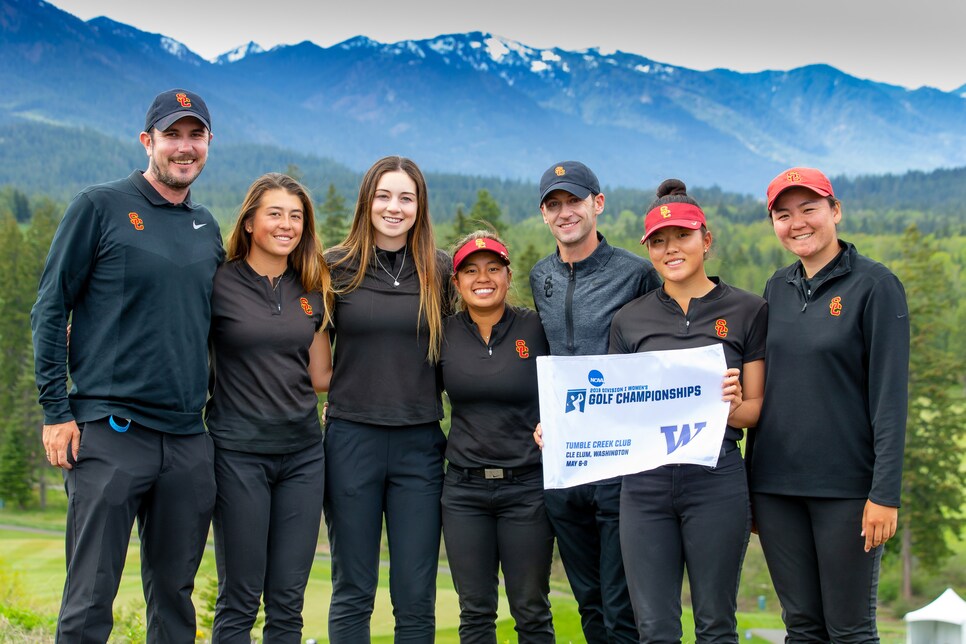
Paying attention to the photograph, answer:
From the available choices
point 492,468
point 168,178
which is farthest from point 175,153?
point 492,468

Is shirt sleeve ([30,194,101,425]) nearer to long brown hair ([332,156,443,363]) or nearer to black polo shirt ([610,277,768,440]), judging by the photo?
long brown hair ([332,156,443,363])

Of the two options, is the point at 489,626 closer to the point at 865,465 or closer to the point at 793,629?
the point at 793,629

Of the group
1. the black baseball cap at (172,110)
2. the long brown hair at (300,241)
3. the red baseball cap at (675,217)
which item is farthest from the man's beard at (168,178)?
the red baseball cap at (675,217)

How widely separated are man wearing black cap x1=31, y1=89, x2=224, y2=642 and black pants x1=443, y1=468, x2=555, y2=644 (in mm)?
1607

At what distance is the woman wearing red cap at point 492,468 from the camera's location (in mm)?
6086

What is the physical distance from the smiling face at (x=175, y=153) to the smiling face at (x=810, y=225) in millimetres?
3619

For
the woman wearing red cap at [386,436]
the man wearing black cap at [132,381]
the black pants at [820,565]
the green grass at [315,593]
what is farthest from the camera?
the green grass at [315,593]

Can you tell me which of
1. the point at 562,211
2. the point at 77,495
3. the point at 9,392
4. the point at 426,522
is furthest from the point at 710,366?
the point at 9,392

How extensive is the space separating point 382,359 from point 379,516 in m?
1.08

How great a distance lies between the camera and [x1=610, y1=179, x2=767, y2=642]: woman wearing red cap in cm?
531

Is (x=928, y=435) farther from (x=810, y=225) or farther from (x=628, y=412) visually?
(x=628, y=412)

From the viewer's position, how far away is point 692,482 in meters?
5.37

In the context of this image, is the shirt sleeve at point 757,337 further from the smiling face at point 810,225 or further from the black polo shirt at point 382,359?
the black polo shirt at point 382,359

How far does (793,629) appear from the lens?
553 centimetres
